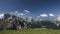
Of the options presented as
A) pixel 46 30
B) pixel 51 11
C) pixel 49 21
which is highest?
pixel 51 11

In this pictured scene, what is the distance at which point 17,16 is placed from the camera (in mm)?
4195

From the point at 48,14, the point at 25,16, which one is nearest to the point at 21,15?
the point at 25,16

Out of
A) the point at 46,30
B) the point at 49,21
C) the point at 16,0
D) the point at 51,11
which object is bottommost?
the point at 46,30

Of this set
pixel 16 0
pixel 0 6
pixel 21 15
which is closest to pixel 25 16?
pixel 21 15

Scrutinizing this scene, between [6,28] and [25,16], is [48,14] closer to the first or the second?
[25,16]

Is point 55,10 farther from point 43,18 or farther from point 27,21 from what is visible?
point 27,21

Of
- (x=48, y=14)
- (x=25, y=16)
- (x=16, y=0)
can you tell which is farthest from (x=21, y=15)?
(x=48, y=14)

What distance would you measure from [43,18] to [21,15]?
704 mm

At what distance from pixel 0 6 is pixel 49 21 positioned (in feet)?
5.23

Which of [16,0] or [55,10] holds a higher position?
[16,0]

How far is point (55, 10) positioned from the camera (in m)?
4.09

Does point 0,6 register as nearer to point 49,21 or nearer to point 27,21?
point 27,21

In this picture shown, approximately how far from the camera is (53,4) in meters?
4.14

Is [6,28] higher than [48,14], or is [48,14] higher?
[48,14]
